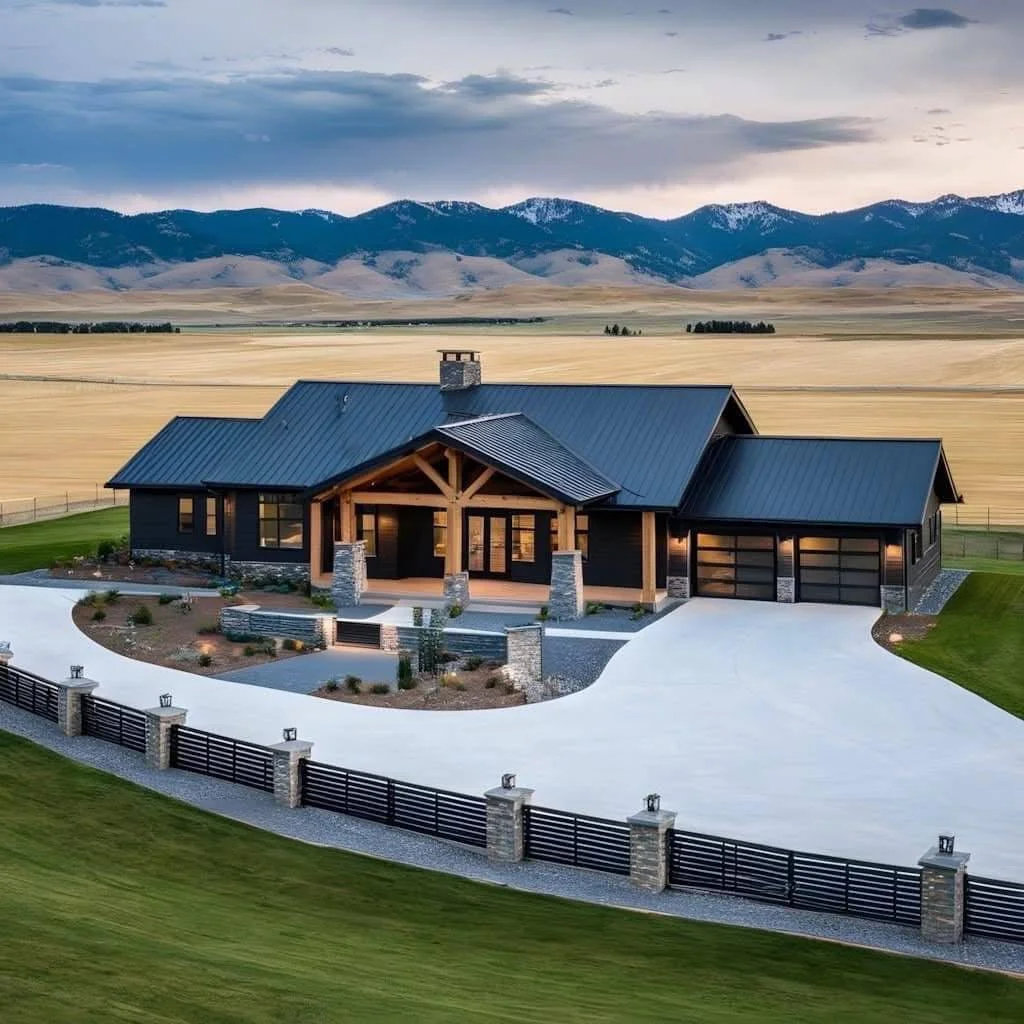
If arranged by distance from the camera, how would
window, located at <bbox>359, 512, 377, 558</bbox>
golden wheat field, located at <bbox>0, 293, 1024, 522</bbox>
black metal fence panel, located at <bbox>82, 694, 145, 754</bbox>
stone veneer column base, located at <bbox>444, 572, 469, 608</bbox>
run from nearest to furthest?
black metal fence panel, located at <bbox>82, 694, 145, 754</bbox>, stone veneer column base, located at <bbox>444, 572, 469, 608</bbox>, window, located at <bbox>359, 512, 377, 558</bbox>, golden wheat field, located at <bbox>0, 293, 1024, 522</bbox>

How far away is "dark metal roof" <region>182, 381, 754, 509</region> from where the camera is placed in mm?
43469

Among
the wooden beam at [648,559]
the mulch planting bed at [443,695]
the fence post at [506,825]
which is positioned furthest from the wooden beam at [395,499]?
the fence post at [506,825]

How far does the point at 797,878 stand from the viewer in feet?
67.2

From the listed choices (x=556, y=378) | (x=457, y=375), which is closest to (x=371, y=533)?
(x=457, y=375)

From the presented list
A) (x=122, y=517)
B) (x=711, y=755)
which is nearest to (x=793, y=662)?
(x=711, y=755)

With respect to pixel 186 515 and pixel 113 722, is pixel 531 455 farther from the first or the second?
pixel 113 722

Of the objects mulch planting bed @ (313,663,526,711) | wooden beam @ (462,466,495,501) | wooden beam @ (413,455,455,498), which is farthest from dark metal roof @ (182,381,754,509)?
mulch planting bed @ (313,663,526,711)

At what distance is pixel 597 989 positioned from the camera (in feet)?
55.0

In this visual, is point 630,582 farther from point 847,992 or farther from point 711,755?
point 847,992

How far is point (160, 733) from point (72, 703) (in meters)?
2.52

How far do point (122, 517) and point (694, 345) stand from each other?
11601 cm

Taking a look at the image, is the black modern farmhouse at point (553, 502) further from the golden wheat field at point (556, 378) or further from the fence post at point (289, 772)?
the golden wheat field at point (556, 378)

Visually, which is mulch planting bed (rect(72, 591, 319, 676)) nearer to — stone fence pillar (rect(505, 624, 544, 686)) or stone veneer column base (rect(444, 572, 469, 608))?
stone veneer column base (rect(444, 572, 469, 608))

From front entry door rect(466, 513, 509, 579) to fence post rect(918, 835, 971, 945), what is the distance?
24.5 m
